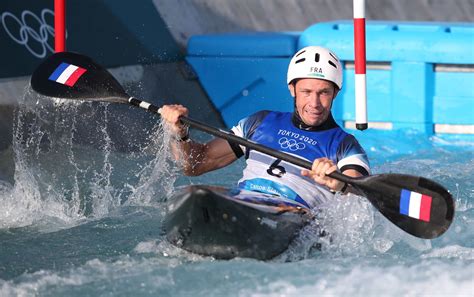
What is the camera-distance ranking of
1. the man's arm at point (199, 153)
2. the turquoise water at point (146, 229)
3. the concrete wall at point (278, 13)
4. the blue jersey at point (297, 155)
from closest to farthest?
the turquoise water at point (146, 229) < the blue jersey at point (297, 155) < the man's arm at point (199, 153) < the concrete wall at point (278, 13)

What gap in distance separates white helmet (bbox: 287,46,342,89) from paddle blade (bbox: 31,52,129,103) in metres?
0.97

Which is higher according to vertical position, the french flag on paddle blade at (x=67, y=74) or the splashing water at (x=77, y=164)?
the french flag on paddle blade at (x=67, y=74)

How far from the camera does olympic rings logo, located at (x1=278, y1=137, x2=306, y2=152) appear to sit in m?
4.86

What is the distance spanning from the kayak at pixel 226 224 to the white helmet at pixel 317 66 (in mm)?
702

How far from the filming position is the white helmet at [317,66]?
16.0 feet

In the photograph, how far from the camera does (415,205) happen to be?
14.8ft

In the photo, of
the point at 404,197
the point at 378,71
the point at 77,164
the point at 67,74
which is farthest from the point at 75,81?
the point at 378,71

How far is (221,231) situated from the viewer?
430 cm

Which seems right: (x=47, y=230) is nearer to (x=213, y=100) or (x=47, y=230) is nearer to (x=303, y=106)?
(x=303, y=106)

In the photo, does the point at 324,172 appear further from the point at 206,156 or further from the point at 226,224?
the point at 206,156

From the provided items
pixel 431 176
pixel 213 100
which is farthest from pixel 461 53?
pixel 213 100

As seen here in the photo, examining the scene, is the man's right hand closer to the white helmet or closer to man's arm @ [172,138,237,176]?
man's arm @ [172,138,237,176]

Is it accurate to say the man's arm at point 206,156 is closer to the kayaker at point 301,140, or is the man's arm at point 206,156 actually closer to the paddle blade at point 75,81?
the kayaker at point 301,140

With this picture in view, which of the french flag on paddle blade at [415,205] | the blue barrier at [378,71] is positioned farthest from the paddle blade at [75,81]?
the blue barrier at [378,71]
